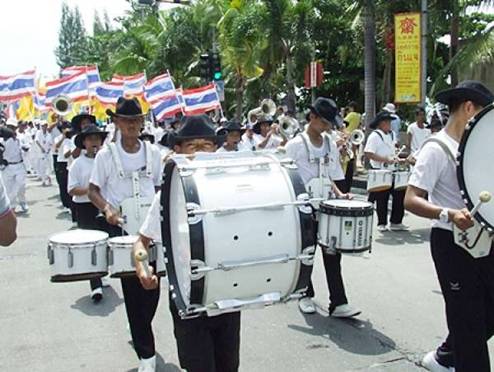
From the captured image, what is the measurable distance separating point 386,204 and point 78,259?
6.40 meters

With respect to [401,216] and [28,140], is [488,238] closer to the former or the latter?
[401,216]

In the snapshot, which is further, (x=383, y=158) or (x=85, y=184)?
(x=383, y=158)

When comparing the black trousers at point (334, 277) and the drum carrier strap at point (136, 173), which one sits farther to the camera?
the black trousers at point (334, 277)

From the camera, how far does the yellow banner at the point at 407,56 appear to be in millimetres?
14078

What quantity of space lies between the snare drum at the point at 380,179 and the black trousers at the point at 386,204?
0.38 m

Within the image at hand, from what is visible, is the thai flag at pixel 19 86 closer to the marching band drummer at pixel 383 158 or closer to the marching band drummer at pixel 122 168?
the marching band drummer at pixel 383 158

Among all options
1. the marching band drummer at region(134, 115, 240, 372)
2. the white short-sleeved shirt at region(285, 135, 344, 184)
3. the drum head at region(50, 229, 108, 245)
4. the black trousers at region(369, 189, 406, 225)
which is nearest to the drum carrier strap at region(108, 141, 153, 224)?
the drum head at region(50, 229, 108, 245)

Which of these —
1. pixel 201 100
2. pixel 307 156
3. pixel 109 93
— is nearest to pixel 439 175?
pixel 307 156

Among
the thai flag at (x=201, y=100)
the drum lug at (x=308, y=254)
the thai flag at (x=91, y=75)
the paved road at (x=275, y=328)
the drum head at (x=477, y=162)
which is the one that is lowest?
the paved road at (x=275, y=328)

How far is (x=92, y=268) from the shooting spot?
3.92 m

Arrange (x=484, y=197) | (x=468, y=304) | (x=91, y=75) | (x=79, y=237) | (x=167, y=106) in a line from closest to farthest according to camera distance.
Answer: (x=484, y=197) → (x=468, y=304) → (x=79, y=237) → (x=167, y=106) → (x=91, y=75)

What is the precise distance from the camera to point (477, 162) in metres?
3.22

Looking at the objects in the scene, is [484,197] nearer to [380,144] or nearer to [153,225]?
[153,225]

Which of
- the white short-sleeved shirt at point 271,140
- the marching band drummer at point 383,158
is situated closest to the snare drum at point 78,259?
the marching band drummer at point 383,158
